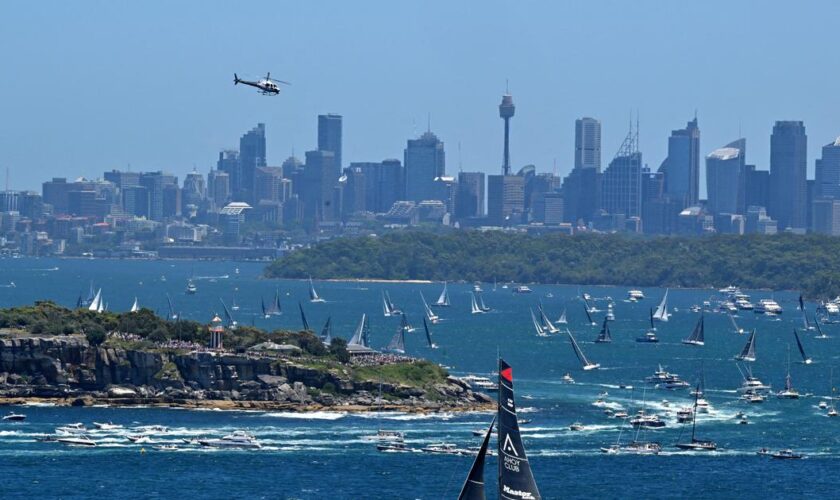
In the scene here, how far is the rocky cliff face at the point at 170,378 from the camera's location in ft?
337

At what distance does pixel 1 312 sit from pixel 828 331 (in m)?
88.3

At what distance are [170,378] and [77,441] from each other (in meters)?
17.6

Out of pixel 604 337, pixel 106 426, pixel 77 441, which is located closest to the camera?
pixel 77 441

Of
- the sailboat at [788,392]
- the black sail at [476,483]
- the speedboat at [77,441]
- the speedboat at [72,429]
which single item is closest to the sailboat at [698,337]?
the sailboat at [788,392]

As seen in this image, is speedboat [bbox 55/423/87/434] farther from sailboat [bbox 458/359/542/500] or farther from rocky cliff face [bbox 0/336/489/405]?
sailboat [bbox 458/359/542/500]

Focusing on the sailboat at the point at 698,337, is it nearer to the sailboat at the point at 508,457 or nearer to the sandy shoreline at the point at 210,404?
the sandy shoreline at the point at 210,404

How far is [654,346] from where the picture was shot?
15425 cm

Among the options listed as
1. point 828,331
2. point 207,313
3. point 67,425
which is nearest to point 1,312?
point 67,425

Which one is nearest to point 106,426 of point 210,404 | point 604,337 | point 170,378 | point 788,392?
point 210,404

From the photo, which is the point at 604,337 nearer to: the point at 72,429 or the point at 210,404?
the point at 210,404

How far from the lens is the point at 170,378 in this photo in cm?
10394

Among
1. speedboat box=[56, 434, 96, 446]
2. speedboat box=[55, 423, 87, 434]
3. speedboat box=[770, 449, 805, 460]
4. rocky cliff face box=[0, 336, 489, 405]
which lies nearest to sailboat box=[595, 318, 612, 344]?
rocky cliff face box=[0, 336, 489, 405]

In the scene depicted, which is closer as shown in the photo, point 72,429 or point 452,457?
point 452,457

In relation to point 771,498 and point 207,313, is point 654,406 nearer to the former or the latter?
point 771,498
